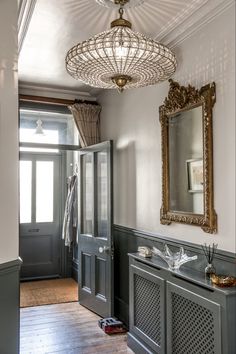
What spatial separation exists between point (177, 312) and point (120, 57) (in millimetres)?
1777

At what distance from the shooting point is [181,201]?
2.69 meters

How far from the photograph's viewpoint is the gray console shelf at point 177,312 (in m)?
1.95

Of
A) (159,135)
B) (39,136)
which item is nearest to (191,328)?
(159,135)

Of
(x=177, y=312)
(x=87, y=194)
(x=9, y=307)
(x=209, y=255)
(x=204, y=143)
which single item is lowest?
(x=177, y=312)

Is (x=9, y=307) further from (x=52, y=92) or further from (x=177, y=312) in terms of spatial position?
(x=52, y=92)

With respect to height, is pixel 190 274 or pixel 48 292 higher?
pixel 190 274

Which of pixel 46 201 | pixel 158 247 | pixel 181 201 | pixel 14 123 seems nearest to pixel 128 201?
pixel 158 247

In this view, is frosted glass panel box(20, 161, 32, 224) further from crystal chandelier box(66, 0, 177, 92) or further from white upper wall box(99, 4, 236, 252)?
crystal chandelier box(66, 0, 177, 92)

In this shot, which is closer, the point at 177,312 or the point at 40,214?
the point at 177,312

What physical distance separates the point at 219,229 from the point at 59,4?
6.28ft

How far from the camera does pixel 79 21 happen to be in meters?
2.60

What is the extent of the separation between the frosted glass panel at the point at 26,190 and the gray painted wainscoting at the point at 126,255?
2.21m

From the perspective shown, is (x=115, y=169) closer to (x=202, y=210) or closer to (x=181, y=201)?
(x=181, y=201)

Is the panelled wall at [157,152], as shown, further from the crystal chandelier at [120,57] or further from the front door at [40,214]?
the front door at [40,214]
